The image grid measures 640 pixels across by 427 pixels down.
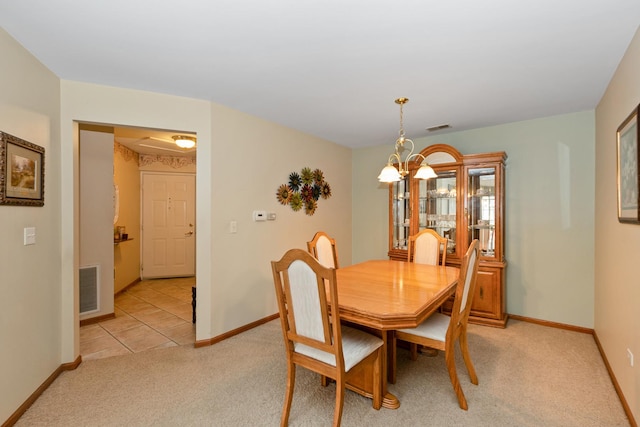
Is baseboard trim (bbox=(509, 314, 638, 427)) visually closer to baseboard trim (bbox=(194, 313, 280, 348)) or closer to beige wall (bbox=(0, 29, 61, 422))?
baseboard trim (bbox=(194, 313, 280, 348))

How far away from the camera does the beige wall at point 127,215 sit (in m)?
4.54

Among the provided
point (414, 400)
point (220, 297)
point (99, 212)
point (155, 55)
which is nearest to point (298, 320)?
point (414, 400)

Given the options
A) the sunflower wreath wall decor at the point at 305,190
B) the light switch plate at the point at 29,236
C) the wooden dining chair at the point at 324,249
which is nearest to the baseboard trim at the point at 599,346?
the wooden dining chair at the point at 324,249

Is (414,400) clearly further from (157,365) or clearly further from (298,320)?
(157,365)

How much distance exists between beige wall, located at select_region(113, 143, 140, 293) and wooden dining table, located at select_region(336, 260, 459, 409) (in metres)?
3.81

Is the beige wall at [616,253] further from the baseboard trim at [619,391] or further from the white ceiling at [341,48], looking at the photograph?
the white ceiling at [341,48]

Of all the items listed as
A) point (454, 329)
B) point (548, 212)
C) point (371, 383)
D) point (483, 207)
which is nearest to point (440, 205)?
point (483, 207)

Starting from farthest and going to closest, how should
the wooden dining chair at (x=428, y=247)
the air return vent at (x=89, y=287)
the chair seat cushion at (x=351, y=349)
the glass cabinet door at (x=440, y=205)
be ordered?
the glass cabinet door at (x=440, y=205)
the air return vent at (x=89, y=287)
the wooden dining chair at (x=428, y=247)
the chair seat cushion at (x=351, y=349)

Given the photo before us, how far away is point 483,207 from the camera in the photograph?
3.47 metres

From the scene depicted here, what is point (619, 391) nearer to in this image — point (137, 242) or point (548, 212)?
point (548, 212)

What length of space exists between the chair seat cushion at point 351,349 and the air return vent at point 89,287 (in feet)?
9.51

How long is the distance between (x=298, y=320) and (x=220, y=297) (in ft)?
4.93

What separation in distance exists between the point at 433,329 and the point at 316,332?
87 cm

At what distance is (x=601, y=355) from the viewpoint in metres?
2.58
